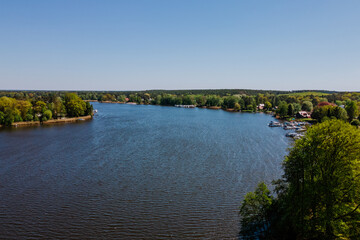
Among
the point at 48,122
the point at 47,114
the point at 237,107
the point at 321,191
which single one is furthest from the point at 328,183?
the point at 237,107

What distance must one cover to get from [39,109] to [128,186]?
68.9 metres

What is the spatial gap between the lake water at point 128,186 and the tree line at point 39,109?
84.8 ft

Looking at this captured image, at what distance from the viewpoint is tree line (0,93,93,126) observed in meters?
71.2

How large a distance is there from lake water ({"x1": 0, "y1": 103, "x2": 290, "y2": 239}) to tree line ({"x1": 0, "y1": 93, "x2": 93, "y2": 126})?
25.8 meters

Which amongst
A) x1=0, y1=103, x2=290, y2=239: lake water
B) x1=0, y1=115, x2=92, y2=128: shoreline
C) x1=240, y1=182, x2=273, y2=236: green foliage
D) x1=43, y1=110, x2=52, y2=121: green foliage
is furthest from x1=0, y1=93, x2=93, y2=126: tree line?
x1=240, y1=182, x2=273, y2=236: green foliage

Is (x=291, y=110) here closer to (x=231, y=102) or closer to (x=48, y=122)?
(x=231, y=102)

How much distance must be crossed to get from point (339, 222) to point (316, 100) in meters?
147

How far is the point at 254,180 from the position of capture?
29.5m

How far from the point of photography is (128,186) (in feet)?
91.0

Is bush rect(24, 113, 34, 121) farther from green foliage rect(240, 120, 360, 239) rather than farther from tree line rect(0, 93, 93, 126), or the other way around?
green foliage rect(240, 120, 360, 239)

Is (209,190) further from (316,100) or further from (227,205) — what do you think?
(316,100)

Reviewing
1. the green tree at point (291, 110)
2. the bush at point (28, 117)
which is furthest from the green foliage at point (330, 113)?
the bush at point (28, 117)

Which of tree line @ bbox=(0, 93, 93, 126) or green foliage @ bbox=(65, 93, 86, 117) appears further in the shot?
green foliage @ bbox=(65, 93, 86, 117)

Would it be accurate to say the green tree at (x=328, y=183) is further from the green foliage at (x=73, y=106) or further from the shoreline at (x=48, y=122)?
the green foliage at (x=73, y=106)
